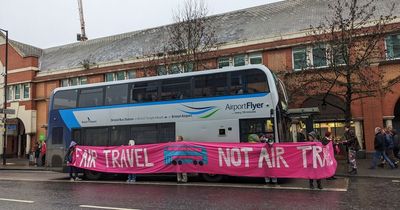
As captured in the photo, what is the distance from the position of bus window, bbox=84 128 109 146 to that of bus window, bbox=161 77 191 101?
3007mm

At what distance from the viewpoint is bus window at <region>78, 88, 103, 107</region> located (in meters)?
16.6

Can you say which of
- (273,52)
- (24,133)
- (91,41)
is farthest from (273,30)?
(24,133)

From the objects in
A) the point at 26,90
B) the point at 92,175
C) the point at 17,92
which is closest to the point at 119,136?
the point at 92,175

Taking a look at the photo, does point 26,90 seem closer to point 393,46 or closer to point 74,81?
point 74,81

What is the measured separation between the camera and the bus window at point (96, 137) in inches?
635

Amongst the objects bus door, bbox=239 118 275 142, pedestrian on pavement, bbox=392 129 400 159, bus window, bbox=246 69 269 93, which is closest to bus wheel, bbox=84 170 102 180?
bus door, bbox=239 118 275 142

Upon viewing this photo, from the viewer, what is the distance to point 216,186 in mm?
12156

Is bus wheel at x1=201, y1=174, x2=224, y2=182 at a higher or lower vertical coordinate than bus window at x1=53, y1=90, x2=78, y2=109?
lower

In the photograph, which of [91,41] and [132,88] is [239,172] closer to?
[132,88]

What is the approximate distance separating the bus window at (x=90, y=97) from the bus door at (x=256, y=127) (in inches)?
255

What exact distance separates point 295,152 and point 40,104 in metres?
30.0

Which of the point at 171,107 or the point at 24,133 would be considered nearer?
the point at 171,107

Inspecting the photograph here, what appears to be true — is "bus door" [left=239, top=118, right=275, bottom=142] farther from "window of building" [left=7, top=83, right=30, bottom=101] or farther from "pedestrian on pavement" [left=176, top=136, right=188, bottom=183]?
"window of building" [left=7, top=83, right=30, bottom=101]

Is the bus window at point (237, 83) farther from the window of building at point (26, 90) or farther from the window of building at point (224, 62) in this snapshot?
the window of building at point (26, 90)
